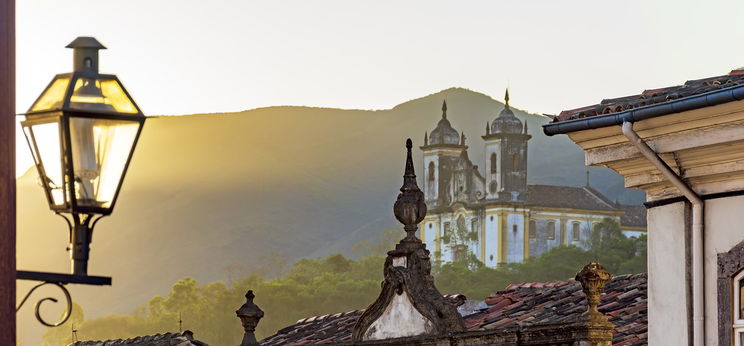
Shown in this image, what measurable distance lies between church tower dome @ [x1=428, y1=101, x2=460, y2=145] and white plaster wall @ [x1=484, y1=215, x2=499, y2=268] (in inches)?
294

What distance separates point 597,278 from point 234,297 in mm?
143903

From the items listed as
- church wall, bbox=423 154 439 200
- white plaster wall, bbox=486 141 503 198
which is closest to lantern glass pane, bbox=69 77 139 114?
white plaster wall, bbox=486 141 503 198

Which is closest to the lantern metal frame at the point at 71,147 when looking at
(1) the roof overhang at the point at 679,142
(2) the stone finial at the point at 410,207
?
(1) the roof overhang at the point at 679,142

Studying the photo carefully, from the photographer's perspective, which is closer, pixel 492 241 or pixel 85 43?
pixel 85 43

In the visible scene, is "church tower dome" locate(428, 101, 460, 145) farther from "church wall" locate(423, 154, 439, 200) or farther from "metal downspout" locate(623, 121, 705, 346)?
"metal downspout" locate(623, 121, 705, 346)

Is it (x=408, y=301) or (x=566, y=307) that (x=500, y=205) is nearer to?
(x=566, y=307)

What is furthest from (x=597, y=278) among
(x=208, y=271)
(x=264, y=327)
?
(x=208, y=271)

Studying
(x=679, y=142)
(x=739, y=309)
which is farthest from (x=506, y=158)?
(x=739, y=309)

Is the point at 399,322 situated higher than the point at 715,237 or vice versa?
the point at 715,237

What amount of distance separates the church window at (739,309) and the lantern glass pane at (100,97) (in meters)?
5.31

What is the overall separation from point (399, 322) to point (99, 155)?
805cm

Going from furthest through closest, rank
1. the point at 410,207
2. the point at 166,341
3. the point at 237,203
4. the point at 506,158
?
1. the point at 237,203
2. the point at 506,158
3. the point at 166,341
4. the point at 410,207

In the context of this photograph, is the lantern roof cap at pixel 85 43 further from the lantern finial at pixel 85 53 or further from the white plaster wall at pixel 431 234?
the white plaster wall at pixel 431 234

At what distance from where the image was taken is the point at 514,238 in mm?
153875
